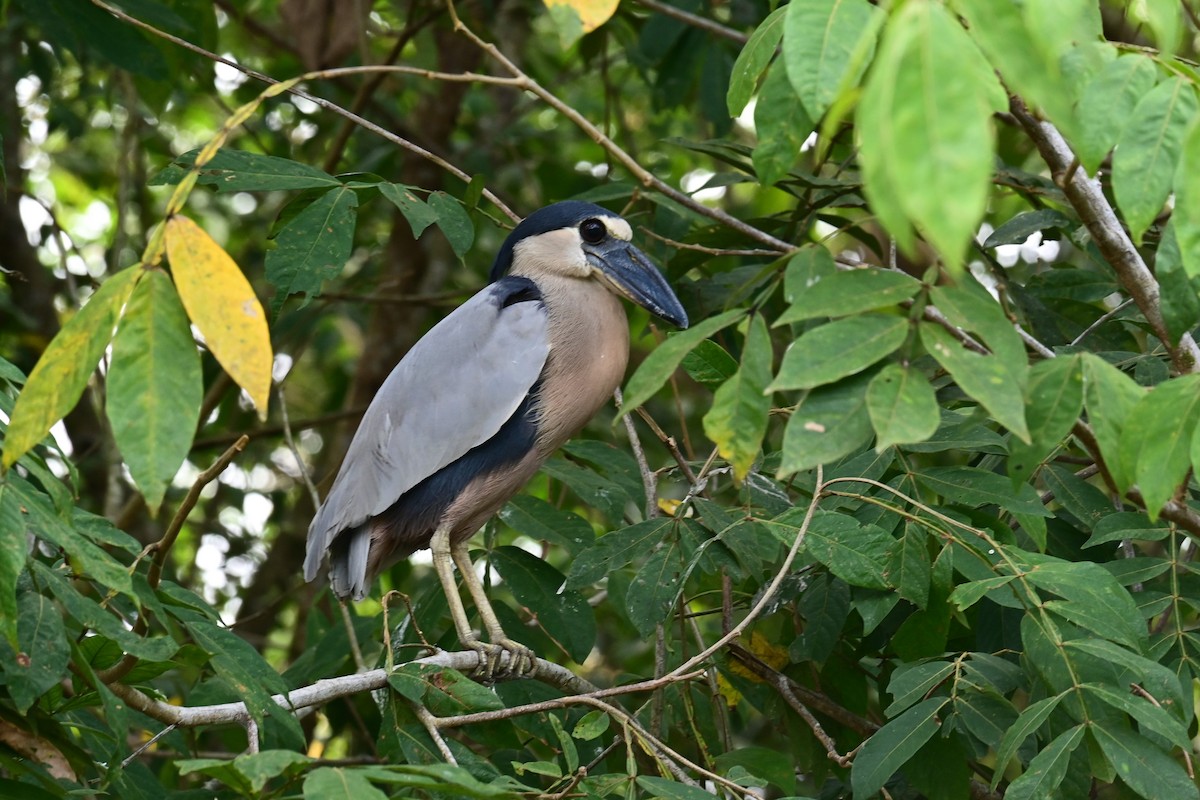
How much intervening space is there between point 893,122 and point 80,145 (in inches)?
260

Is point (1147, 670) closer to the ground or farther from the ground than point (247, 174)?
closer to the ground

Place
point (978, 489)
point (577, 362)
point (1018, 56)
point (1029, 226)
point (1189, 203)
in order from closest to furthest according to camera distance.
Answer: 1. point (1018, 56)
2. point (1189, 203)
3. point (978, 489)
4. point (1029, 226)
5. point (577, 362)

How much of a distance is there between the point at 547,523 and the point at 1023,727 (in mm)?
1398

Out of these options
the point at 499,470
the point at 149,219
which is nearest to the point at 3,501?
the point at 499,470

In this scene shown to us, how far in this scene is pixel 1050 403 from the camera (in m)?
1.50

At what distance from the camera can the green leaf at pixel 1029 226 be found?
2.87m

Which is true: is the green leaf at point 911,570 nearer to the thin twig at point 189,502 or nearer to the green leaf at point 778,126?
the green leaf at point 778,126

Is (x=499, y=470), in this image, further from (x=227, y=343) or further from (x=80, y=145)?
(x=80, y=145)

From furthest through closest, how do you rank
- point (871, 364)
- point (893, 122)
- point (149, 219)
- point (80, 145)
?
point (80, 145) < point (149, 219) < point (871, 364) < point (893, 122)

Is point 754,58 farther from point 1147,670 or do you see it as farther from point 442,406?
point 442,406

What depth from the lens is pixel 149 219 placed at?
225 inches

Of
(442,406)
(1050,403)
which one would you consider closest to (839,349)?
(1050,403)

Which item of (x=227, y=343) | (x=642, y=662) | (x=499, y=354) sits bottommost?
(x=642, y=662)

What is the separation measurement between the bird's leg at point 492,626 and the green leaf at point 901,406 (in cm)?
151
